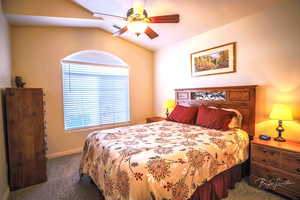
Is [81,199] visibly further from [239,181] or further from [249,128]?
[249,128]

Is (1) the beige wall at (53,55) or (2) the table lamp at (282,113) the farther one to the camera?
(1) the beige wall at (53,55)

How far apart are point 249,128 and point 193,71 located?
167 cm

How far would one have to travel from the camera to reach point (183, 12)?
8.59ft

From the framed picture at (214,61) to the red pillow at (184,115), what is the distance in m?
0.89

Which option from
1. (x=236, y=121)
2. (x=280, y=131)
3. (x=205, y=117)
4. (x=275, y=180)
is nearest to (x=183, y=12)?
(x=205, y=117)

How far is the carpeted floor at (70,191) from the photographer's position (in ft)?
6.43

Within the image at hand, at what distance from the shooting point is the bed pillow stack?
2.41 m

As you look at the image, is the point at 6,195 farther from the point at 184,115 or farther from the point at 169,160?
the point at 184,115

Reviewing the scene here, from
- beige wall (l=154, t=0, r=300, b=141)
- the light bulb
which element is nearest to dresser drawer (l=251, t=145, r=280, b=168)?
beige wall (l=154, t=0, r=300, b=141)

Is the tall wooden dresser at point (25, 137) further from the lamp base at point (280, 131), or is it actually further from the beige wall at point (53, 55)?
the lamp base at point (280, 131)

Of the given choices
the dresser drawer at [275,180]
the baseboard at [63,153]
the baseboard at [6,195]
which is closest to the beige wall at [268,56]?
the dresser drawer at [275,180]

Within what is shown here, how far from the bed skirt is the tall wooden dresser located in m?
2.34

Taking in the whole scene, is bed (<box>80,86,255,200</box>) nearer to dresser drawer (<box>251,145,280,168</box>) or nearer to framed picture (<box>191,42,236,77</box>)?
dresser drawer (<box>251,145,280,168</box>)

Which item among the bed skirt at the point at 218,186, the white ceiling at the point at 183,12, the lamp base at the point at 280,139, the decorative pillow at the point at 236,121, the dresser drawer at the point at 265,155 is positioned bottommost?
the bed skirt at the point at 218,186
